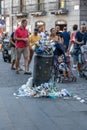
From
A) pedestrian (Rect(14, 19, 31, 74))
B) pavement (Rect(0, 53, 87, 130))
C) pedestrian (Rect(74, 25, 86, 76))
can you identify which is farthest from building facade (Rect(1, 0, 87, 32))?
pavement (Rect(0, 53, 87, 130))

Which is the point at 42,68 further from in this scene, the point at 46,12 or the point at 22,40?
the point at 46,12

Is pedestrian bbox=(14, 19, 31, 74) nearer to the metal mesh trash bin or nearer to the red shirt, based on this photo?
the red shirt

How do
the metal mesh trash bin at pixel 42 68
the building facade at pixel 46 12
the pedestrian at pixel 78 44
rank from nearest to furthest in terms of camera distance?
the metal mesh trash bin at pixel 42 68
the pedestrian at pixel 78 44
the building facade at pixel 46 12

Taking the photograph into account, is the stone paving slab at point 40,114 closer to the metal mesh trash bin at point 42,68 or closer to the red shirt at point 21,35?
the metal mesh trash bin at point 42,68

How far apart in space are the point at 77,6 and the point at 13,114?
106 feet

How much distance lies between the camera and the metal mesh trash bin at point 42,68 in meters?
12.5

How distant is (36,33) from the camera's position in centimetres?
1881

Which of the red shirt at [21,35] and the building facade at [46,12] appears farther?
the building facade at [46,12]

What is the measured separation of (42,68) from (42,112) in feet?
9.78

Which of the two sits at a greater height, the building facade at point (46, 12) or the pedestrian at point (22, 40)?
the pedestrian at point (22, 40)

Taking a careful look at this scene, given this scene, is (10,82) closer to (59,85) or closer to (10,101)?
(59,85)

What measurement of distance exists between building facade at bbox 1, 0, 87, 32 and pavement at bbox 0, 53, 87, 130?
2796 centimetres

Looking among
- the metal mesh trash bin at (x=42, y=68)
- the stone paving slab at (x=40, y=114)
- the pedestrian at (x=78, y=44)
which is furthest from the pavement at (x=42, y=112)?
the pedestrian at (x=78, y=44)

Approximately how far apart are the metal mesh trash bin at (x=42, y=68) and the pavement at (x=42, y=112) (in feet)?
2.27
